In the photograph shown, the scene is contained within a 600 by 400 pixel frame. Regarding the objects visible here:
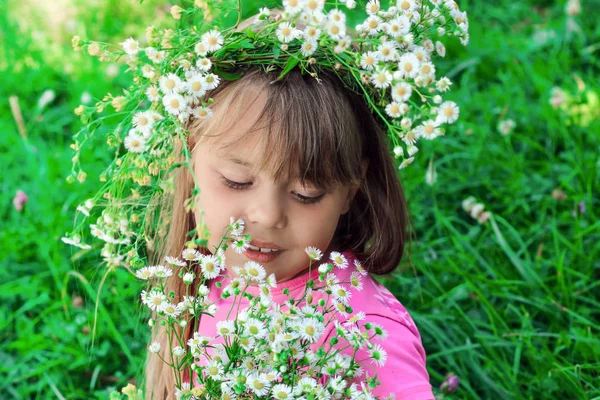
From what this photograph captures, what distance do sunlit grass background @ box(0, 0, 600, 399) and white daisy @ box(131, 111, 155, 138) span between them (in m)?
0.31

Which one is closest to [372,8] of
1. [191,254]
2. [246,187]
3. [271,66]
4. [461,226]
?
[271,66]

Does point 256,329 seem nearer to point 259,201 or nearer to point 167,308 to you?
point 167,308

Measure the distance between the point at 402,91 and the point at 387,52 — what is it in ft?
0.30

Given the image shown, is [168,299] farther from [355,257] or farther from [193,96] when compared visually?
[355,257]

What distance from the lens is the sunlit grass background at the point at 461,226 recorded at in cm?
255

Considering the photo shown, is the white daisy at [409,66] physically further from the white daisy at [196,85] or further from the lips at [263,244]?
the lips at [263,244]

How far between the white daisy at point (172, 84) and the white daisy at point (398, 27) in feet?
1.41

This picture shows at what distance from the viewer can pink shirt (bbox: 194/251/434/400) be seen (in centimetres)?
184

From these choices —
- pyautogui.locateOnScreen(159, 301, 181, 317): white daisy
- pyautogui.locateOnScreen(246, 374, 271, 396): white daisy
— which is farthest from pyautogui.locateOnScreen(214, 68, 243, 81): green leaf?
pyautogui.locateOnScreen(246, 374, 271, 396): white daisy

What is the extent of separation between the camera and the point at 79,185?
3285 millimetres

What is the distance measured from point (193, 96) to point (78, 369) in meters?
1.38

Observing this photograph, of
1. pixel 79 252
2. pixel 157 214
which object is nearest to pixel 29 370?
pixel 79 252

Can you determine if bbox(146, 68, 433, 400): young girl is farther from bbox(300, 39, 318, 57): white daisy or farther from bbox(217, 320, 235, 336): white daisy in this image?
bbox(217, 320, 235, 336): white daisy

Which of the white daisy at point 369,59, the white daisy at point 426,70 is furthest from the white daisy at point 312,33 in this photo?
the white daisy at point 426,70
